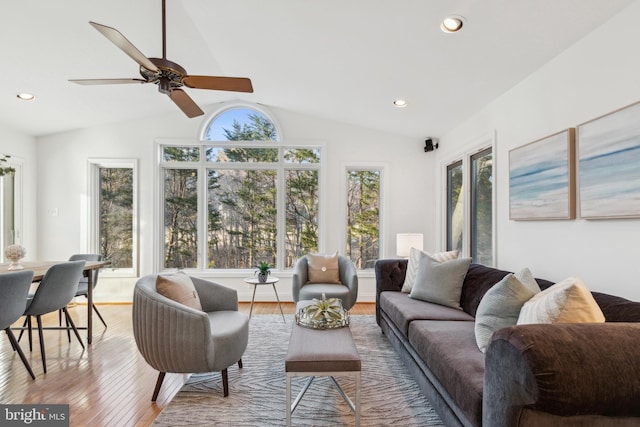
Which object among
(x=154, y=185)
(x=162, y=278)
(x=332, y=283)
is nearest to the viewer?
(x=162, y=278)

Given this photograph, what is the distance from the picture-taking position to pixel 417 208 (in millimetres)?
4980

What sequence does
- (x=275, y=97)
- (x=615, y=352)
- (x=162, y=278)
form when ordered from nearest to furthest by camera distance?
1. (x=615, y=352)
2. (x=162, y=278)
3. (x=275, y=97)

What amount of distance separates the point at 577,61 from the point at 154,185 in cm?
508

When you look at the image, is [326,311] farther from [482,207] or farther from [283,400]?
[482,207]

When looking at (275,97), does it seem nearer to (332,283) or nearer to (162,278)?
(332,283)

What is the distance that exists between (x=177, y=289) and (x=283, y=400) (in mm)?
1108

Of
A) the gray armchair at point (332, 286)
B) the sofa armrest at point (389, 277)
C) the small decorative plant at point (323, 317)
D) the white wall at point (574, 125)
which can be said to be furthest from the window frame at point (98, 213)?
the white wall at point (574, 125)

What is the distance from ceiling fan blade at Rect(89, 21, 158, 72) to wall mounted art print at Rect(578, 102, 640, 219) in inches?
107

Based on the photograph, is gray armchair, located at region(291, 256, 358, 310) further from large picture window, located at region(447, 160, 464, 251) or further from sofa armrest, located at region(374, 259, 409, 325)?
large picture window, located at region(447, 160, 464, 251)

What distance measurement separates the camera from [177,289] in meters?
2.39

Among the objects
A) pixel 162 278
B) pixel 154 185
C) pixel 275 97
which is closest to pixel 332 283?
pixel 162 278

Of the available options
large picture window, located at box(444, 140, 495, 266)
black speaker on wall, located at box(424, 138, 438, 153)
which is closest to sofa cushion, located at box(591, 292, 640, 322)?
large picture window, located at box(444, 140, 495, 266)

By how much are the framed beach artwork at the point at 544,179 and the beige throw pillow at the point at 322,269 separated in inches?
84.6

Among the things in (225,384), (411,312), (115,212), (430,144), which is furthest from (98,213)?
(430,144)
